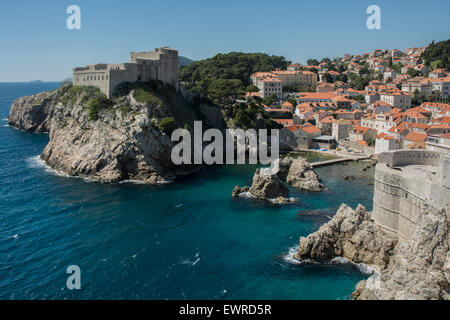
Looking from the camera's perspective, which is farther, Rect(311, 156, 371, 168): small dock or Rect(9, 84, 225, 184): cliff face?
Rect(311, 156, 371, 168): small dock

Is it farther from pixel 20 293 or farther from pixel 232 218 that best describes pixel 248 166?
pixel 20 293

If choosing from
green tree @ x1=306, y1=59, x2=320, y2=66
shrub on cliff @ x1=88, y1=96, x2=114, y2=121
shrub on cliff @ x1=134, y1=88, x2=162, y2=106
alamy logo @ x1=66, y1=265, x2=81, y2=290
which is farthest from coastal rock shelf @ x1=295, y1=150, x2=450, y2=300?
green tree @ x1=306, y1=59, x2=320, y2=66

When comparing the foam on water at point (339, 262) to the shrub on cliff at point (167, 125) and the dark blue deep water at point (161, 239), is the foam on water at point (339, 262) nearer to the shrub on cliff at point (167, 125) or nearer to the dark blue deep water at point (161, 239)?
the dark blue deep water at point (161, 239)

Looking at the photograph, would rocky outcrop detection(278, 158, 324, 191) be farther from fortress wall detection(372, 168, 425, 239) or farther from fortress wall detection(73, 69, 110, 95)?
fortress wall detection(73, 69, 110, 95)

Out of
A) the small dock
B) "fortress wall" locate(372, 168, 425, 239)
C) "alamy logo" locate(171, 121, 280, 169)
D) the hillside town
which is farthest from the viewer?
the hillside town

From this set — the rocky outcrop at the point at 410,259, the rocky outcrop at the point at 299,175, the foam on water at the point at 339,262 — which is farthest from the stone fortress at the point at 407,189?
the rocky outcrop at the point at 299,175

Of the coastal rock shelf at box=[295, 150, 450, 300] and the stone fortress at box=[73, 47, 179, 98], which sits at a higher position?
the stone fortress at box=[73, 47, 179, 98]
